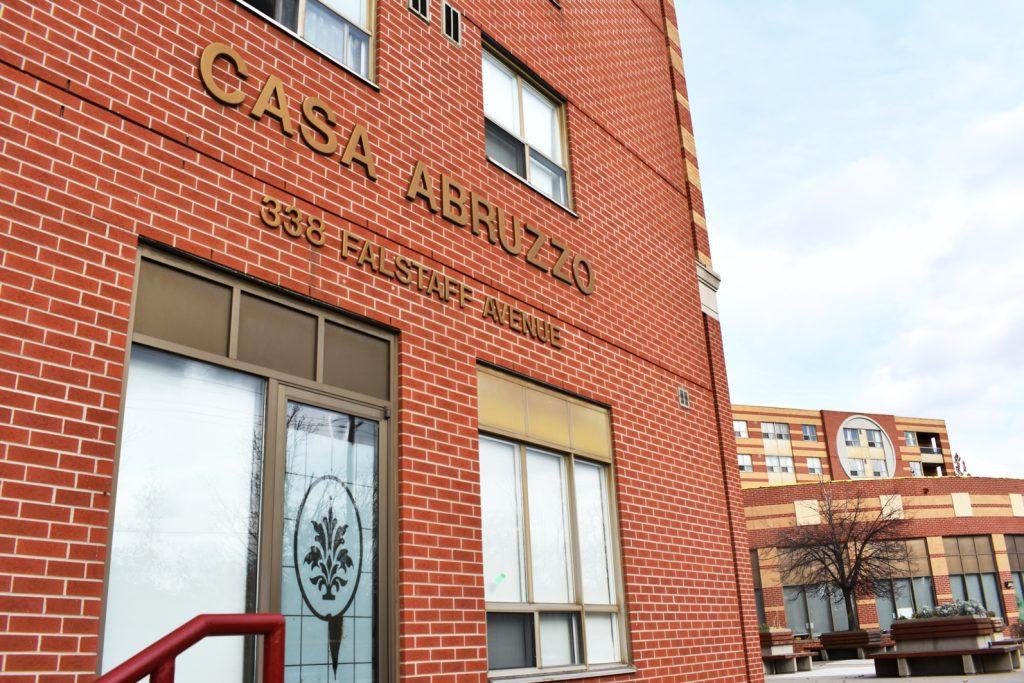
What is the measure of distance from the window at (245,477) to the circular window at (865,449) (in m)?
73.0

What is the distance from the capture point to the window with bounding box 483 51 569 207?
905 centimetres

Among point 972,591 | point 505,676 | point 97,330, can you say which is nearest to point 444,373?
point 505,676

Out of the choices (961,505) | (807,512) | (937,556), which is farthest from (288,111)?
(961,505)

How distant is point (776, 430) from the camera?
72.1m

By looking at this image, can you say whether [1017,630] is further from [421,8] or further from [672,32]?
[421,8]

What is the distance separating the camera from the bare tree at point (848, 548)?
41.5m

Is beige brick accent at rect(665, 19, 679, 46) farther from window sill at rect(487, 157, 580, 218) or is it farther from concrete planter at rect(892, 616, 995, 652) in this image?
concrete planter at rect(892, 616, 995, 652)

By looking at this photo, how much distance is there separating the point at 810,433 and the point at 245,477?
239ft

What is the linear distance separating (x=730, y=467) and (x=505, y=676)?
5.24 meters

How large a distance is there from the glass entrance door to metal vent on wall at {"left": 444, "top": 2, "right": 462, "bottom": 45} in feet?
13.3

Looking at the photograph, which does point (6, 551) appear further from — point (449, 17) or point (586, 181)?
point (586, 181)

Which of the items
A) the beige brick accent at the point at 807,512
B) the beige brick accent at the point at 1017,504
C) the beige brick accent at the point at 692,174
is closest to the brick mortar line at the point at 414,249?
the beige brick accent at the point at 692,174

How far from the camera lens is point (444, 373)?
7219 mm

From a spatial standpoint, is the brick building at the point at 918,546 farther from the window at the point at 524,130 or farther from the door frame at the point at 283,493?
the door frame at the point at 283,493
